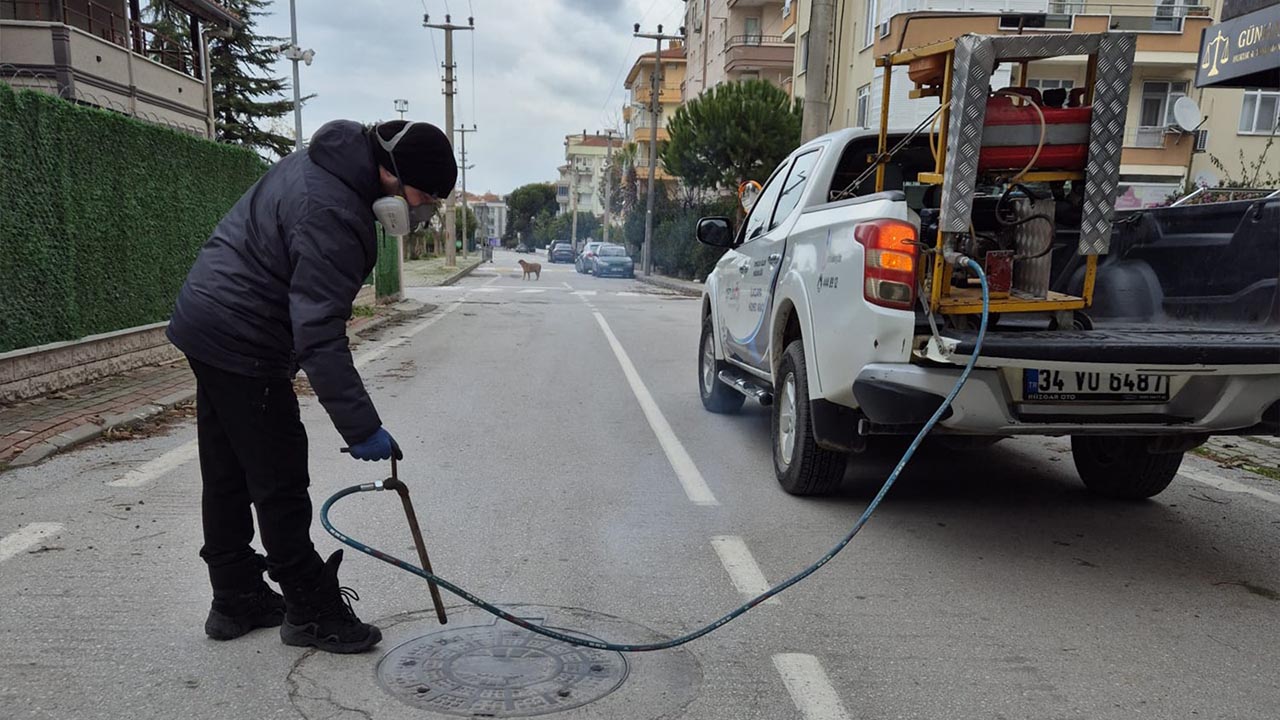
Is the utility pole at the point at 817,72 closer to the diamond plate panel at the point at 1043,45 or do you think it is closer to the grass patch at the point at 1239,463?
the grass patch at the point at 1239,463

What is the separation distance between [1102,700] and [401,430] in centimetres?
514

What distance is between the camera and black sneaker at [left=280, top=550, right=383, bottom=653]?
10.7 ft

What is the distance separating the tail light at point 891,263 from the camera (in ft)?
13.6

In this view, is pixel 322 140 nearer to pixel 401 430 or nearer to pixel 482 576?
pixel 482 576

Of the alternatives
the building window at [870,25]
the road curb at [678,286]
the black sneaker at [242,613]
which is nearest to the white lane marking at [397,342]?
the black sneaker at [242,613]

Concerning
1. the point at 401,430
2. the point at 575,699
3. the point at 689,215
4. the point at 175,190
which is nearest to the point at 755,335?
the point at 401,430

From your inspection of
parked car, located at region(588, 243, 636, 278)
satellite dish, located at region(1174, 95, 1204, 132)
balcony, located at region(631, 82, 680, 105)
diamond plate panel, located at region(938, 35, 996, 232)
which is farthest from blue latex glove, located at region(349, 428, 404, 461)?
balcony, located at region(631, 82, 680, 105)

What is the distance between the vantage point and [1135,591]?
158 inches

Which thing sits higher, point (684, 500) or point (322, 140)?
point (322, 140)

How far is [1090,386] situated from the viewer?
4059mm

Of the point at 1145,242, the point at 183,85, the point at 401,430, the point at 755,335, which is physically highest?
the point at 183,85

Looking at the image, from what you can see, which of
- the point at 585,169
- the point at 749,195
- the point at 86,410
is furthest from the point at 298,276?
the point at 585,169

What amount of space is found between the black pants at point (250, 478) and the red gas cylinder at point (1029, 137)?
3.19m

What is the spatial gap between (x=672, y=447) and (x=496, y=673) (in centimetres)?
355
